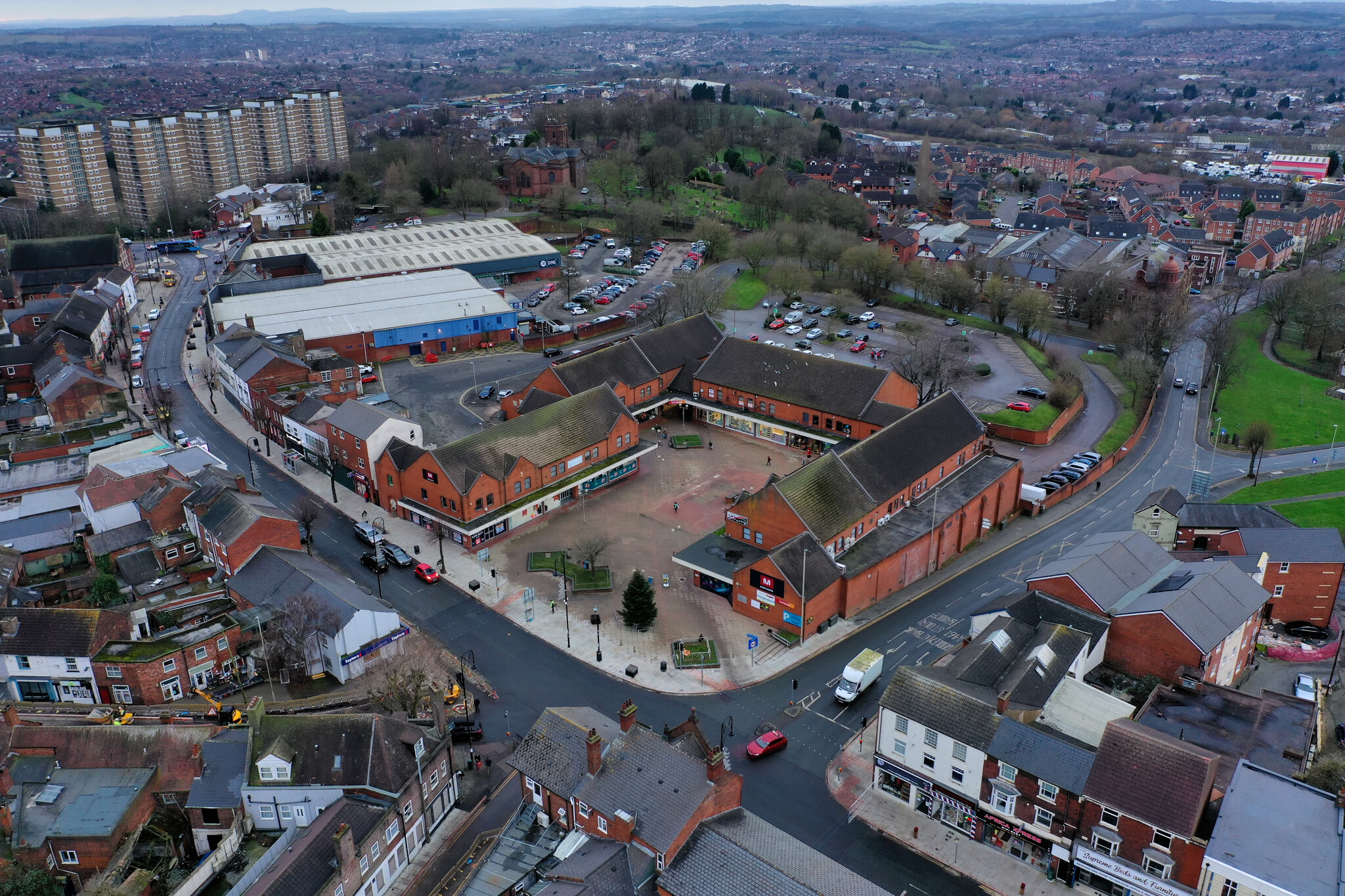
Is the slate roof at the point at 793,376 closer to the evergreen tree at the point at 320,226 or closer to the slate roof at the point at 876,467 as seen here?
the slate roof at the point at 876,467

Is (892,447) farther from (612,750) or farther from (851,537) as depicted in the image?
(612,750)

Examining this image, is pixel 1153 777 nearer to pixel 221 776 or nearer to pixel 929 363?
pixel 221 776

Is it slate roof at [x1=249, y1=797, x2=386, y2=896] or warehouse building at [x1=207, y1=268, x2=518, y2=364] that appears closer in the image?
slate roof at [x1=249, y1=797, x2=386, y2=896]

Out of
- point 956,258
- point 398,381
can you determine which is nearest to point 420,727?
point 398,381

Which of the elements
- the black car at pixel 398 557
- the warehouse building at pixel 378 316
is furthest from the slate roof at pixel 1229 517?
the warehouse building at pixel 378 316

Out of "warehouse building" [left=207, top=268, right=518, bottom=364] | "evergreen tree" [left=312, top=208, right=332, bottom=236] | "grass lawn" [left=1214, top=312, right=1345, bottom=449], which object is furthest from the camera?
"evergreen tree" [left=312, top=208, right=332, bottom=236]

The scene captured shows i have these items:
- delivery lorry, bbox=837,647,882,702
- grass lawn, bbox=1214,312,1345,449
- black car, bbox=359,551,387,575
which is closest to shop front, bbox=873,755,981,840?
delivery lorry, bbox=837,647,882,702

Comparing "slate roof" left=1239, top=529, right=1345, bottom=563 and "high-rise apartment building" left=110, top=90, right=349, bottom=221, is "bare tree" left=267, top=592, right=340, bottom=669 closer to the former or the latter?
"slate roof" left=1239, top=529, right=1345, bottom=563

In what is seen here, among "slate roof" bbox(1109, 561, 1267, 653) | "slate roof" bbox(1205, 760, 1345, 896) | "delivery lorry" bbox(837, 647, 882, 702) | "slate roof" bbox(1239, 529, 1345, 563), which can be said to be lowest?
"delivery lorry" bbox(837, 647, 882, 702)
